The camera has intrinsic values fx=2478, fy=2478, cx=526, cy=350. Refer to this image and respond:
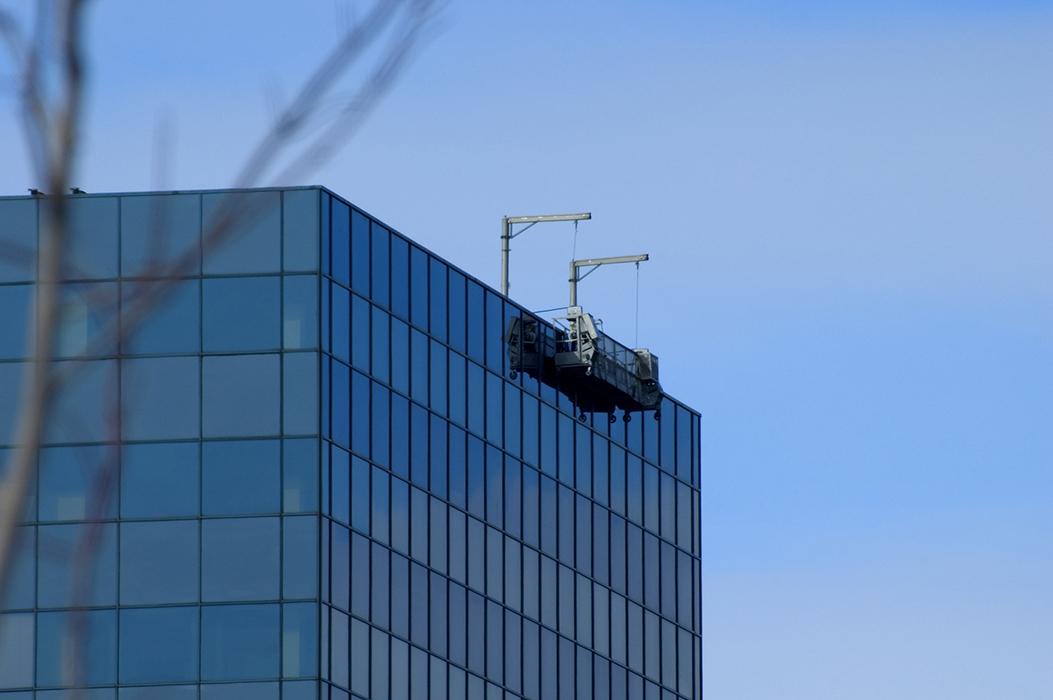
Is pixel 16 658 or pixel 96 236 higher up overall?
pixel 96 236

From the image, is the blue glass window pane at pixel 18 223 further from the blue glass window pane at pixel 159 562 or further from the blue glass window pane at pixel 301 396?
the blue glass window pane at pixel 159 562

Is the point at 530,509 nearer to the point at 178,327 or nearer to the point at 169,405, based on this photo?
the point at 169,405

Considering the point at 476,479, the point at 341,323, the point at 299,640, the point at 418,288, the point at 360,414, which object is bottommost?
the point at 299,640

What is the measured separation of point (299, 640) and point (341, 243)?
809 cm

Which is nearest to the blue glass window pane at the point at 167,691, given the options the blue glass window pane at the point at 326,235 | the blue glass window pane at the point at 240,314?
the blue glass window pane at the point at 240,314

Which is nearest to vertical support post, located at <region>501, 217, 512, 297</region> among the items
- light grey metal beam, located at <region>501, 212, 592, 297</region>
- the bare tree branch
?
light grey metal beam, located at <region>501, 212, 592, 297</region>

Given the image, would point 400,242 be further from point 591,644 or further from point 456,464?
point 591,644

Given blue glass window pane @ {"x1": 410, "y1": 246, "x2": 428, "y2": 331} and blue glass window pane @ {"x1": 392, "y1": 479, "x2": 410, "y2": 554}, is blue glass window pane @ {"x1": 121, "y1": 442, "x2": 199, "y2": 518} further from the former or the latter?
blue glass window pane @ {"x1": 410, "y1": 246, "x2": 428, "y2": 331}

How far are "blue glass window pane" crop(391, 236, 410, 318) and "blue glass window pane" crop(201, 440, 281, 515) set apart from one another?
4592mm

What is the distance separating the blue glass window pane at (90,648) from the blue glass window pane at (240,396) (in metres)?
4.25

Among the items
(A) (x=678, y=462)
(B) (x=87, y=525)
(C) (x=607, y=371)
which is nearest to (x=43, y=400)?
(B) (x=87, y=525)

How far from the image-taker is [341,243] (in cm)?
5028

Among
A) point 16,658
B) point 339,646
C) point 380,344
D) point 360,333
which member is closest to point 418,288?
point 380,344

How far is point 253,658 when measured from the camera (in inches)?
1900
